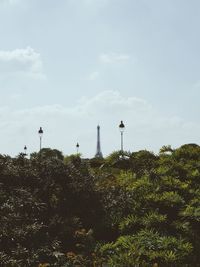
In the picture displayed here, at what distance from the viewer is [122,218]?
872 centimetres

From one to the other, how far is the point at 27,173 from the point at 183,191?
10.1ft

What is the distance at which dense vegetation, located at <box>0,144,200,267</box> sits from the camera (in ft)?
24.6

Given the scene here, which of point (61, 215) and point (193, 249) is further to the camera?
point (61, 215)

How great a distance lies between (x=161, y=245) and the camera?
25.1 ft

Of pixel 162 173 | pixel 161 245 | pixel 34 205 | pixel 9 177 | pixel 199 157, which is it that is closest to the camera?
pixel 161 245

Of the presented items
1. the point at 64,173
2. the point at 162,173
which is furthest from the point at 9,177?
the point at 162,173

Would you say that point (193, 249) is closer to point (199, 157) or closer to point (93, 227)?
point (93, 227)

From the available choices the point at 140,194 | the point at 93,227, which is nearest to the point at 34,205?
the point at 93,227

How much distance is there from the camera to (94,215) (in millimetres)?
8883

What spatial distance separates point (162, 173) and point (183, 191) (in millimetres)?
733

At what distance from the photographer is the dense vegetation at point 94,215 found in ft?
24.6

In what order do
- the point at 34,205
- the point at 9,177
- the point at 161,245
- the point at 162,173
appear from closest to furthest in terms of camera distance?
the point at 161,245 → the point at 34,205 → the point at 9,177 → the point at 162,173

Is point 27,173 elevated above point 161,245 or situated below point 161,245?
above

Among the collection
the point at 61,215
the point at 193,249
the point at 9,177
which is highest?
the point at 9,177
